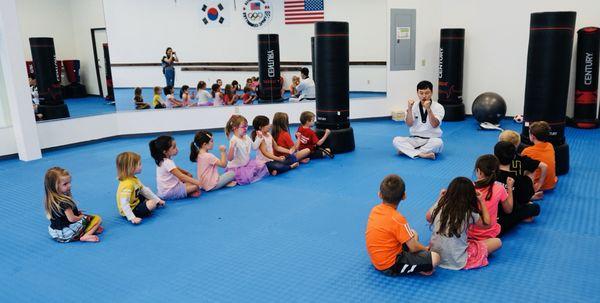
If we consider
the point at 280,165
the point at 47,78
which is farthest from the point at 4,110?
the point at 280,165

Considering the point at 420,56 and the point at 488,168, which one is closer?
the point at 488,168

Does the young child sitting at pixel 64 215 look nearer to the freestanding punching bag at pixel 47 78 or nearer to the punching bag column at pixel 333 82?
the punching bag column at pixel 333 82

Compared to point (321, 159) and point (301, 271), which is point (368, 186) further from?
point (301, 271)

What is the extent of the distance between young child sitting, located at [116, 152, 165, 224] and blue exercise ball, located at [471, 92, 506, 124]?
658cm

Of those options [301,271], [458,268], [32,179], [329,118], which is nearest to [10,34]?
[32,179]

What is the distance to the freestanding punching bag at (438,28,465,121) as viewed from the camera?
935 centimetres

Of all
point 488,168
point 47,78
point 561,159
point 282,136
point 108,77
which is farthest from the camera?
point 108,77

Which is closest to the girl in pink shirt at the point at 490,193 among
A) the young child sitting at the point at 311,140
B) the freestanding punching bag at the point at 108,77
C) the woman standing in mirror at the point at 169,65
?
the young child sitting at the point at 311,140

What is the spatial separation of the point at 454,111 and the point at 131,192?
7214mm

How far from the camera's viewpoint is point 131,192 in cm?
449

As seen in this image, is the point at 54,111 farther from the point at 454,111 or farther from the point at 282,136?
the point at 454,111

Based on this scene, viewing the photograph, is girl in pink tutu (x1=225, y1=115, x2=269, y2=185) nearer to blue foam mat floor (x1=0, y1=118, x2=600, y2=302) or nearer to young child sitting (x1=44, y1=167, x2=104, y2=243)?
blue foam mat floor (x1=0, y1=118, x2=600, y2=302)

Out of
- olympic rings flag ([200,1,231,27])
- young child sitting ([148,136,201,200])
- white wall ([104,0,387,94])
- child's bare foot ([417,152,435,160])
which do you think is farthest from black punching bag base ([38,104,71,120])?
child's bare foot ([417,152,435,160])

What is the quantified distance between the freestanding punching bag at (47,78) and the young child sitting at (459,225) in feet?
24.7
